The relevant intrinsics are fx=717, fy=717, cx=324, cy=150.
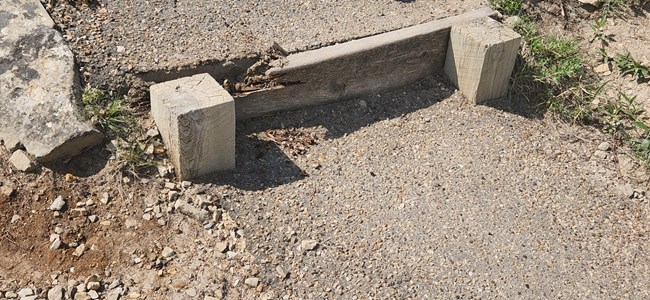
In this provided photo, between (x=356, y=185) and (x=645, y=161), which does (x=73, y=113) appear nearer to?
(x=356, y=185)

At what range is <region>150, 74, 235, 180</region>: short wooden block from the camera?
144 inches

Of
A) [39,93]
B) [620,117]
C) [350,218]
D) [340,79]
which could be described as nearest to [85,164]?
[39,93]

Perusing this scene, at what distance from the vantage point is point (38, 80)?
12.9 ft

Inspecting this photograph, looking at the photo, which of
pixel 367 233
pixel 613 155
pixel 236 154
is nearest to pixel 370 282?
pixel 367 233

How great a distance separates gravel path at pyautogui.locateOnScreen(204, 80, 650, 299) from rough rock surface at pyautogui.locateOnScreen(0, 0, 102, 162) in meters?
0.95

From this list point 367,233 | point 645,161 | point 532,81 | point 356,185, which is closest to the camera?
point 367,233

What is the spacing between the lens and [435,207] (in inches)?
158

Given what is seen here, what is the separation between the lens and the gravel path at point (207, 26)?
412 centimetres

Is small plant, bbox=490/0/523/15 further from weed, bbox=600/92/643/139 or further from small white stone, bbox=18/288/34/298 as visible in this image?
small white stone, bbox=18/288/34/298

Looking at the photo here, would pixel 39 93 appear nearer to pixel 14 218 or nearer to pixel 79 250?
pixel 14 218

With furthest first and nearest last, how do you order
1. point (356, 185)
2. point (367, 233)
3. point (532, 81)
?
point (532, 81), point (356, 185), point (367, 233)

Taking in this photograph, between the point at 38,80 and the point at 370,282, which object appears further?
the point at 38,80

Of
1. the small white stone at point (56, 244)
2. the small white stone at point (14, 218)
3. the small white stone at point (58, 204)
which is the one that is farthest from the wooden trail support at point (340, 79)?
the small white stone at point (14, 218)

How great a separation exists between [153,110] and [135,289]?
3.44ft
